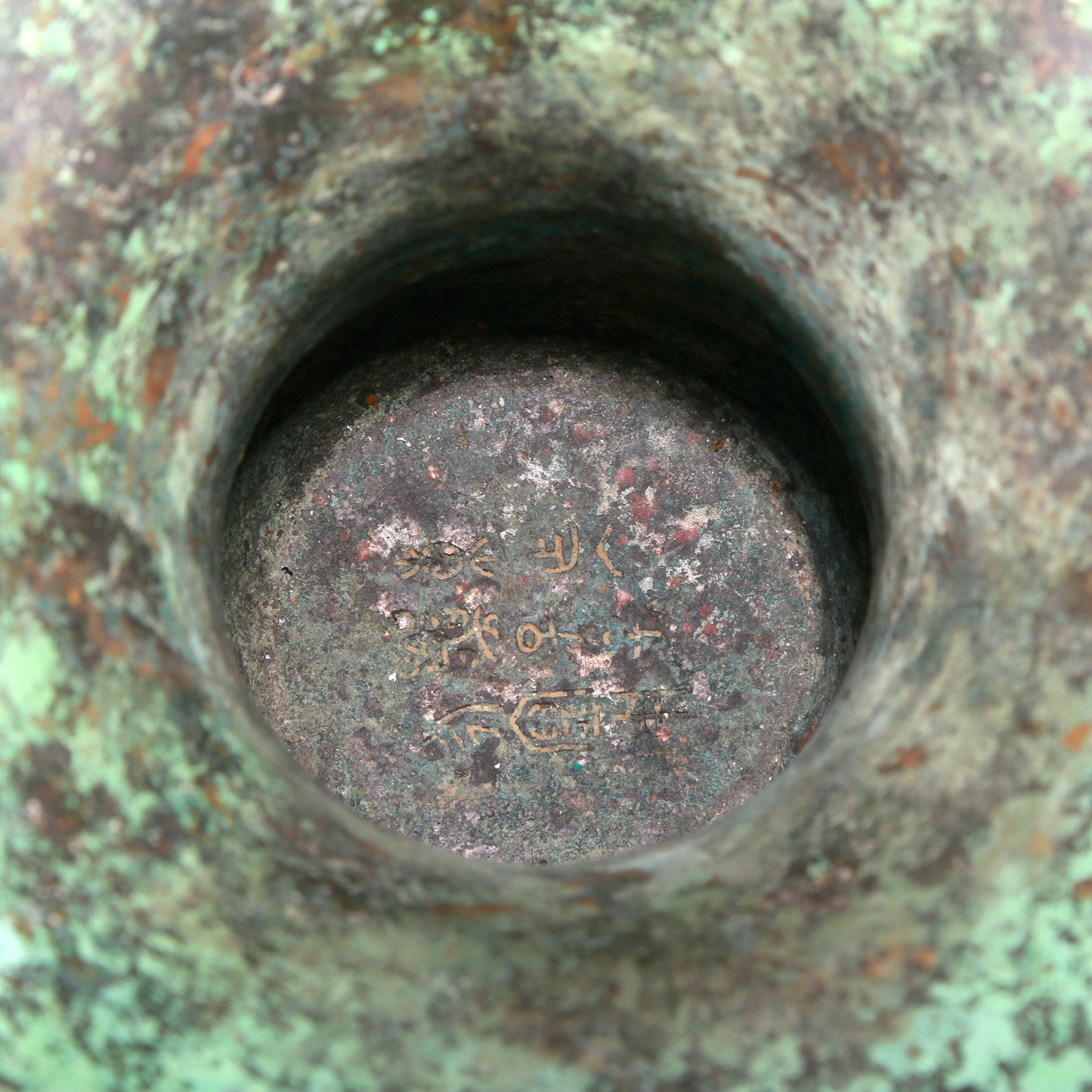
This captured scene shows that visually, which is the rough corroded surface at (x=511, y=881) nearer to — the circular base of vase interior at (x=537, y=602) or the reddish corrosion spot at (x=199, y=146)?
the reddish corrosion spot at (x=199, y=146)

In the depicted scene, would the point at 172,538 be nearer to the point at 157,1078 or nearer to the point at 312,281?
the point at 312,281

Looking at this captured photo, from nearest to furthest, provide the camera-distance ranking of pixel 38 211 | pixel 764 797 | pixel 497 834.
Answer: pixel 38 211 → pixel 764 797 → pixel 497 834

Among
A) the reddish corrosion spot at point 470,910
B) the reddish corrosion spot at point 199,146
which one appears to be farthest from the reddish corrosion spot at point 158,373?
the reddish corrosion spot at point 470,910

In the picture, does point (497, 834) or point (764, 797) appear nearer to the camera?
point (764, 797)

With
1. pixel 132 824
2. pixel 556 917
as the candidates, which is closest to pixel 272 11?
pixel 132 824

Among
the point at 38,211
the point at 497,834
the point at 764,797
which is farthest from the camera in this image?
the point at 497,834
